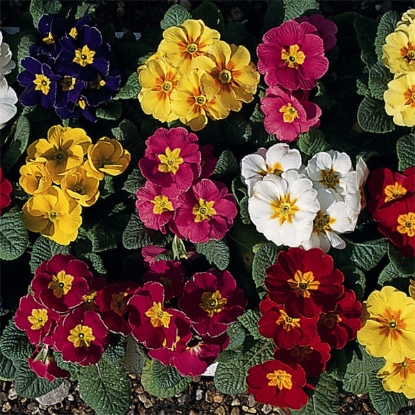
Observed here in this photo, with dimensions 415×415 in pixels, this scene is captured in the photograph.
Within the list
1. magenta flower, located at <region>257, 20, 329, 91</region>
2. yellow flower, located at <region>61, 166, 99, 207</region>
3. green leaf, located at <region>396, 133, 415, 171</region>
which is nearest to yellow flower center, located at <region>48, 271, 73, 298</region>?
yellow flower, located at <region>61, 166, 99, 207</region>

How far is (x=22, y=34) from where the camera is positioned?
255cm

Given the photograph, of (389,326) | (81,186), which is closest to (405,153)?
(389,326)

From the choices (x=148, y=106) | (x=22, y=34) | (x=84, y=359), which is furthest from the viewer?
(x=22, y=34)

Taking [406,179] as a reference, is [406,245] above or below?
below

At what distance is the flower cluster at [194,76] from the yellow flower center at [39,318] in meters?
0.73

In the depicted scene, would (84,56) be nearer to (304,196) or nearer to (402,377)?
(304,196)

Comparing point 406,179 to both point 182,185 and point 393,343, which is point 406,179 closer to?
point 393,343

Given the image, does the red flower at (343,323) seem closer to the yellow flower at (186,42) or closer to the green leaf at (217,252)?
the green leaf at (217,252)

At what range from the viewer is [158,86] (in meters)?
2.33

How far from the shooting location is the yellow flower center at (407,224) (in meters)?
2.23

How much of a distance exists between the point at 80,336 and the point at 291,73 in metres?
1.06

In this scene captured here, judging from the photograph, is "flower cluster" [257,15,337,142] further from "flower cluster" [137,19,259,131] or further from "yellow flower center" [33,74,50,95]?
"yellow flower center" [33,74,50,95]

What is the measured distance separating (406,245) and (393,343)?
0.31m

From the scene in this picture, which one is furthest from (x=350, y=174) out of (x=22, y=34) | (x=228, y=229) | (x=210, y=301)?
(x=22, y=34)
